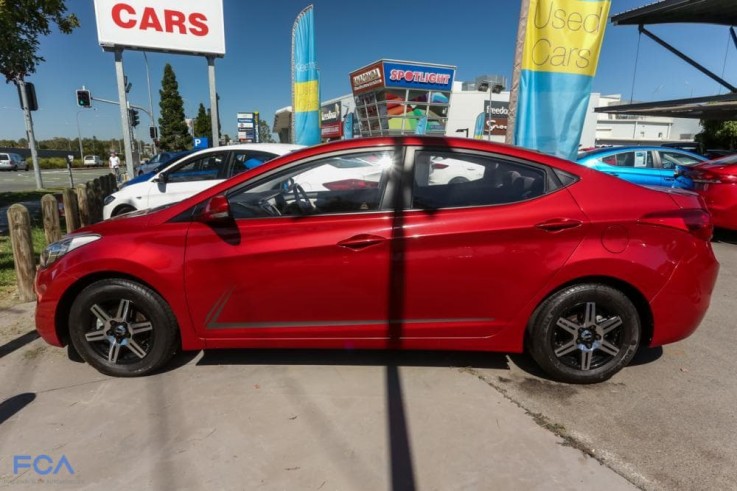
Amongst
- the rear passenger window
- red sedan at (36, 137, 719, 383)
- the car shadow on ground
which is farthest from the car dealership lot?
the rear passenger window

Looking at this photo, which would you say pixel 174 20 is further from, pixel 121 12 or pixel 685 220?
pixel 685 220

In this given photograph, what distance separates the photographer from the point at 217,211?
2.83m

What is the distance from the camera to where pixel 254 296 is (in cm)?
291

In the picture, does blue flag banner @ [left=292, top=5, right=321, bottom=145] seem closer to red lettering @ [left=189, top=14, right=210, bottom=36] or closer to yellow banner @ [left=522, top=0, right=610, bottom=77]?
red lettering @ [left=189, top=14, right=210, bottom=36]

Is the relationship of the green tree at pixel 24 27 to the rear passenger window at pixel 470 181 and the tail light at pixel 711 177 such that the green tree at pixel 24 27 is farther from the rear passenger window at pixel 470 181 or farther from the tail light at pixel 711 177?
the tail light at pixel 711 177

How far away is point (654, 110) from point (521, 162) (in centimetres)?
1797

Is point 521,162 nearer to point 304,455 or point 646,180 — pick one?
point 304,455

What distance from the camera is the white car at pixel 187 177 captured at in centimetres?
720

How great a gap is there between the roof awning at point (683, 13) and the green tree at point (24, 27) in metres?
15.1

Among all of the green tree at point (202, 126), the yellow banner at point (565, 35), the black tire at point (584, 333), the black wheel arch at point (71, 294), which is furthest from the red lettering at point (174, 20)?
the green tree at point (202, 126)

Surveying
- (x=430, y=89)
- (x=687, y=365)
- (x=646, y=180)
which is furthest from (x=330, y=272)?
(x=430, y=89)

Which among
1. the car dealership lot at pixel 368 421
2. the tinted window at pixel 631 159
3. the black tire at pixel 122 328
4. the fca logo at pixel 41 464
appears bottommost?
the fca logo at pixel 41 464

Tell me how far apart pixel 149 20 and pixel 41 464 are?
10.1m

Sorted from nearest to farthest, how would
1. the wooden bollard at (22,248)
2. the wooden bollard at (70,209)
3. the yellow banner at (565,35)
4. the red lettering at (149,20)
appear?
the wooden bollard at (22,248), the yellow banner at (565,35), the wooden bollard at (70,209), the red lettering at (149,20)
